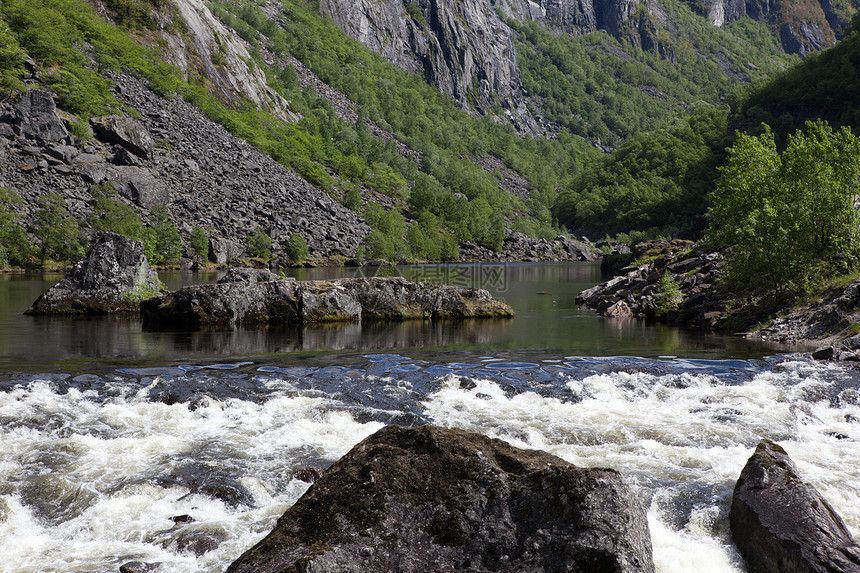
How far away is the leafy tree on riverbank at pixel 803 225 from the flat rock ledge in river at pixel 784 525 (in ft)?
83.0

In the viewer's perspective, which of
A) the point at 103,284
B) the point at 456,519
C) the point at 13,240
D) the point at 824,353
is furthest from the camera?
the point at 13,240

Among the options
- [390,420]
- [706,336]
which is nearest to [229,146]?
[706,336]

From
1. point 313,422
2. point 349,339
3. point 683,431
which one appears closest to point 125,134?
point 349,339

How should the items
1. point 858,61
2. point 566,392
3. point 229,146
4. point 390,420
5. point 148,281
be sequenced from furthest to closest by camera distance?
point 858,61 < point 229,146 < point 148,281 < point 566,392 < point 390,420

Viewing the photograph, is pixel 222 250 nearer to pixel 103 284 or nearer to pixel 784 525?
pixel 103 284

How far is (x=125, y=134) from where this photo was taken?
104500 millimetres

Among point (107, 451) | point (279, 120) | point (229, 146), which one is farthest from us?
point (279, 120)

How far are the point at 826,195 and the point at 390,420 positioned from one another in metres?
27.6

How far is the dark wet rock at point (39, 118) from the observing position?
89.9m

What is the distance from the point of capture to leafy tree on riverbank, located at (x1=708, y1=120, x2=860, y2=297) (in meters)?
29.5

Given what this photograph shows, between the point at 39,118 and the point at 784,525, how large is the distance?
364 feet

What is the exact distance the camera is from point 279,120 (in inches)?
7170

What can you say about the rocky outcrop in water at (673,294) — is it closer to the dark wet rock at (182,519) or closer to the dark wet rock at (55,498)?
the dark wet rock at (182,519)

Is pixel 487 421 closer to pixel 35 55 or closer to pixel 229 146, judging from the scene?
pixel 229 146
